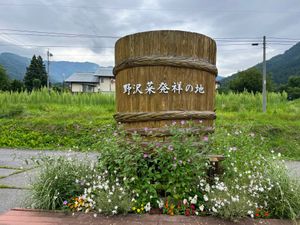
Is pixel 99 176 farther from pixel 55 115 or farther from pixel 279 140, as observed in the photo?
pixel 55 115

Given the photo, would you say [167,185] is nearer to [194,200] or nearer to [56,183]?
[194,200]

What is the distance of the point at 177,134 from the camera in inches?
105

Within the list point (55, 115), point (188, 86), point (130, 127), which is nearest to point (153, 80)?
point (188, 86)

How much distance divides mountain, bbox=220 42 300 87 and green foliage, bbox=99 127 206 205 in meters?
51.8

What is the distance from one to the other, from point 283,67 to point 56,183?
80.0 meters

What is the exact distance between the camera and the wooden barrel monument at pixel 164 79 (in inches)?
118

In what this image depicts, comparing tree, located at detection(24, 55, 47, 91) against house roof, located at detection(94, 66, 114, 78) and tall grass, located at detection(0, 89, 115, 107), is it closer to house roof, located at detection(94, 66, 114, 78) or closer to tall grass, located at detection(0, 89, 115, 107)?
house roof, located at detection(94, 66, 114, 78)

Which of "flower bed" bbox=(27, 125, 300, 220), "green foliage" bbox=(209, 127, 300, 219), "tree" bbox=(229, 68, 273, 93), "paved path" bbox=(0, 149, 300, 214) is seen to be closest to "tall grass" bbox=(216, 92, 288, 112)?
"paved path" bbox=(0, 149, 300, 214)

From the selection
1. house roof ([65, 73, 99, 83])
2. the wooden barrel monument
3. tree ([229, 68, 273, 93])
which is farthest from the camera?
house roof ([65, 73, 99, 83])

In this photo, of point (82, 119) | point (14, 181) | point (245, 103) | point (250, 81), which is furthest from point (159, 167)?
point (250, 81)

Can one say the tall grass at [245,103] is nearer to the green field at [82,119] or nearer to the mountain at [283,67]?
the green field at [82,119]

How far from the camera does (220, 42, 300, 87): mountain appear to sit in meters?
60.5

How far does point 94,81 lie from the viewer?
4272 cm

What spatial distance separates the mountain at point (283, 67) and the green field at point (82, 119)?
41.6 m
